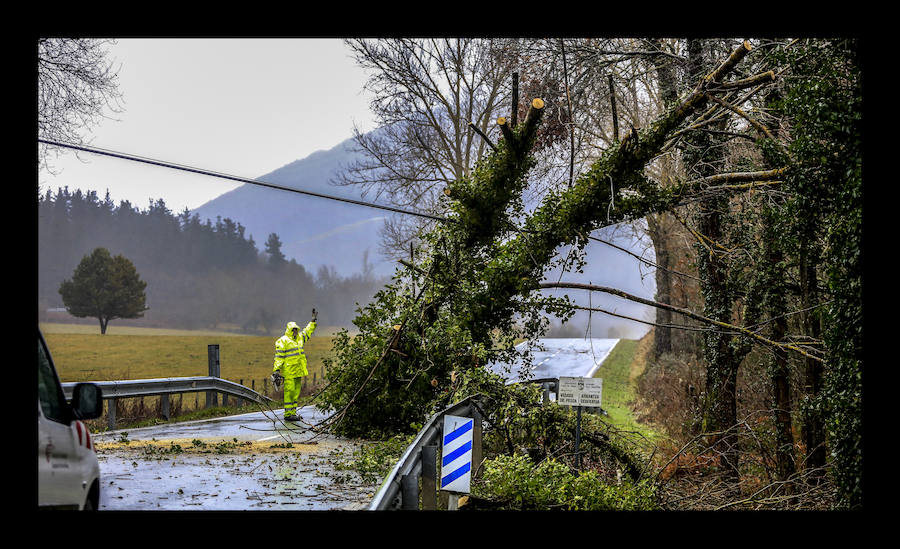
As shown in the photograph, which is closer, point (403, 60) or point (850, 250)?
point (850, 250)

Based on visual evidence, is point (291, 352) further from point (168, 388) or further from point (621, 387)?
point (621, 387)

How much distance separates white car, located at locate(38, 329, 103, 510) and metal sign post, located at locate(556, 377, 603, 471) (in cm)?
792

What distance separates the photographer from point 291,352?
17281 millimetres

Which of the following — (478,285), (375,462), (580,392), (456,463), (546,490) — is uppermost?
(478,285)

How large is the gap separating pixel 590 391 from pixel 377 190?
21035 mm

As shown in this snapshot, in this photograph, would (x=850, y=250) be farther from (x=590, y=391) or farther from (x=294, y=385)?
(x=294, y=385)

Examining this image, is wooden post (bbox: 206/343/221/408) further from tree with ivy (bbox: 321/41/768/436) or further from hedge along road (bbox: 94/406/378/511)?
tree with ivy (bbox: 321/41/768/436)

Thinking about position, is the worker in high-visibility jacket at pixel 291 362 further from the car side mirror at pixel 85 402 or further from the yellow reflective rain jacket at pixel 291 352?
the car side mirror at pixel 85 402

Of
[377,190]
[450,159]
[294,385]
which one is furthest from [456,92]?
[294,385]

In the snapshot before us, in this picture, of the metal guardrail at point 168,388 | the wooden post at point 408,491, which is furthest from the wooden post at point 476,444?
the metal guardrail at point 168,388

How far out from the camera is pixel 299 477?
404 inches

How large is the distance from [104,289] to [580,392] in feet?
59.1

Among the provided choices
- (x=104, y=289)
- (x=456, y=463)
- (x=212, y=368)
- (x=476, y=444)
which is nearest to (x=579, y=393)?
(x=476, y=444)

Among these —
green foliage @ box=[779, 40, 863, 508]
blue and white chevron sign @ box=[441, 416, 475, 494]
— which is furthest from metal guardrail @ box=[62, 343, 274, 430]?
green foliage @ box=[779, 40, 863, 508]
